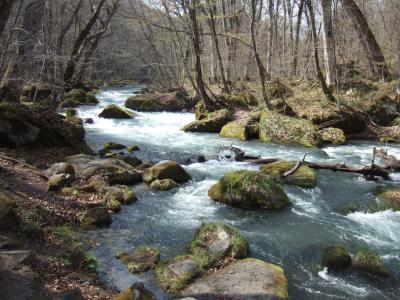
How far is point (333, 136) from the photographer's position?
16.3m

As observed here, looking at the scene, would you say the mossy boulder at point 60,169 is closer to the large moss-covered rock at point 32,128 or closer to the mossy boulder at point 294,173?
the large moss-covered rock at point 32,128

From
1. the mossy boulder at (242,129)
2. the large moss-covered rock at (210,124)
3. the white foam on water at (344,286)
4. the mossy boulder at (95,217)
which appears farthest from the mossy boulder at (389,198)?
the large moss-covered rock at (210,124)

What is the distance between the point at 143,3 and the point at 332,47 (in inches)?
450

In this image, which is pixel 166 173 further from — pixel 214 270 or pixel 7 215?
pixel 7 215

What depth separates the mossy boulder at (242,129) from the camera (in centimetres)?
1727

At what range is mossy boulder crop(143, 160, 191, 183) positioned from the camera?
36.0ft

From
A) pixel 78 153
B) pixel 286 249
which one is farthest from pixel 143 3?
pixel 286 249

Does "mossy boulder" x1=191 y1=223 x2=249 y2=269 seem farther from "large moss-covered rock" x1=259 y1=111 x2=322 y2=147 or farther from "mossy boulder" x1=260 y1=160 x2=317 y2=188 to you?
"large moss-covered rock" x1=259 y1=111 x2=322 y2=147

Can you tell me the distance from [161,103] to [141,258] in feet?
65.9

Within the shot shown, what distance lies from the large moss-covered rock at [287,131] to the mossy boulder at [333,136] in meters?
0.37

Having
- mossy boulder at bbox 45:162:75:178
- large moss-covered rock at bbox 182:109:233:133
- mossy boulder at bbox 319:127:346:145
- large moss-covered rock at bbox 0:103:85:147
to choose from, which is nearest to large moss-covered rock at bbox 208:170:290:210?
mossy boulder at bbox 45:162:75:178

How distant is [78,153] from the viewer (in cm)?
1273

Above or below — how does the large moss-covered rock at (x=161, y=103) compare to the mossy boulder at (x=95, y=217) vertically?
above

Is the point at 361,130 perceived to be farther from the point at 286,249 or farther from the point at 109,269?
the point at 109,269
